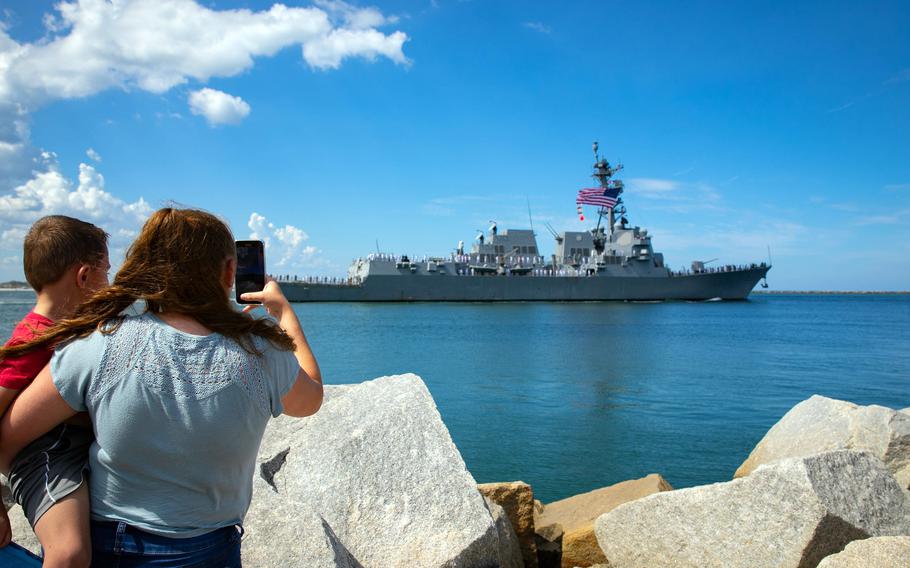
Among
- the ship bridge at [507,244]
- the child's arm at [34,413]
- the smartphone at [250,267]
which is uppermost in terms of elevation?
the ship bridge at [507,244]

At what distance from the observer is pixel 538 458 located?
28.2 ft

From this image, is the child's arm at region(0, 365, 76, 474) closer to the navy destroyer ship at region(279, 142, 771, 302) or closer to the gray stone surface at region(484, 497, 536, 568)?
the gray stone surface at region(484, 497, 536, 568)

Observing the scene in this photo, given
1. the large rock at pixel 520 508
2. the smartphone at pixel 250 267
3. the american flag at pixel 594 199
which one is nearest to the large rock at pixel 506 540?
the large rock at pixel 520 508

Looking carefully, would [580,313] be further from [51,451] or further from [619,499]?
[51,451]

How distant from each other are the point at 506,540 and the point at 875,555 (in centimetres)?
183

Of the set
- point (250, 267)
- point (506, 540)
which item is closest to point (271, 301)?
point (250, 267)

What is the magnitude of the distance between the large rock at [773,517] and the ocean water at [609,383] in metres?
3.92

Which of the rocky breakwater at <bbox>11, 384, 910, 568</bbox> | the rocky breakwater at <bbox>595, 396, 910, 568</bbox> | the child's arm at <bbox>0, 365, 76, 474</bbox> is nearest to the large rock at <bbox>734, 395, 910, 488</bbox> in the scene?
the rocky breakwater at <bbox>595, 396, 910, 568</bbox>

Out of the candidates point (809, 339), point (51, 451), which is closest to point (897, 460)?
point (51, 451)

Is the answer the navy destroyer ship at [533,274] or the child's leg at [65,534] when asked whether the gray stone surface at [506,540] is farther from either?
the navy destroyer ship at [533,274]

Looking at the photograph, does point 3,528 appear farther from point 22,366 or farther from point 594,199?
point 594,199

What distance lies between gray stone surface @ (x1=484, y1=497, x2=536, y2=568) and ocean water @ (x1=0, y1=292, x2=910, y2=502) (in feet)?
11.7

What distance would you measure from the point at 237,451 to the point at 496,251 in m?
57.3

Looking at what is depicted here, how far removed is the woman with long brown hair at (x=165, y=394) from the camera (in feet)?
4.34
